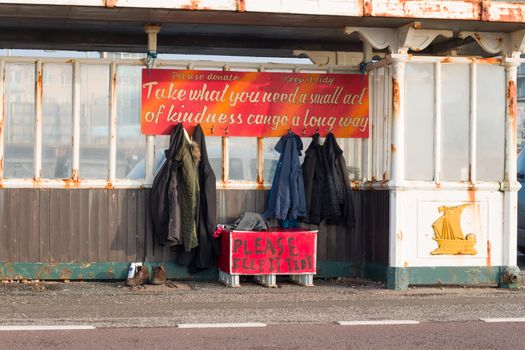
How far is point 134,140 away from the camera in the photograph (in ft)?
44.8

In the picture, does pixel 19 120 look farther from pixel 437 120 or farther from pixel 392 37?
pixel 437 120

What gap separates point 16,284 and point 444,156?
5.33 metres

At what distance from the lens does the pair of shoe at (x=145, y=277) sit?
13148mm

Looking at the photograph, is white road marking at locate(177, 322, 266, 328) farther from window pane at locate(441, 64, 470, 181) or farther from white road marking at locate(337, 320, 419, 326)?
window pane at locate(441, 64, 470, 181)

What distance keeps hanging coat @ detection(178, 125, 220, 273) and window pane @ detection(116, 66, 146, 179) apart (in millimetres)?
717

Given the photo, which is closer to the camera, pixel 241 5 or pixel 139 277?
pixel 241 5

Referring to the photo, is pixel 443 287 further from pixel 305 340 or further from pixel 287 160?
pixel 305 340

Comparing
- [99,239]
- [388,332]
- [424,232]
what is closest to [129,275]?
[99,239]

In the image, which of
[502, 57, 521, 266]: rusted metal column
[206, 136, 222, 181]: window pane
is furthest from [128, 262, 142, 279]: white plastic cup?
[502, 57, 521, 266]: rusted metal column

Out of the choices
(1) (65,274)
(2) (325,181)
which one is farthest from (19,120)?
(2) (325,181)

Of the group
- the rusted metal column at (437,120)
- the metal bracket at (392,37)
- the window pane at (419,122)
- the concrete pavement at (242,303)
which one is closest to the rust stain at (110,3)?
the metal bracket at (392,37)

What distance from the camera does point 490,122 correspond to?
13.5 metres

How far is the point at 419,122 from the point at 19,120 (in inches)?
190

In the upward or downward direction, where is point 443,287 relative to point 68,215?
downward
